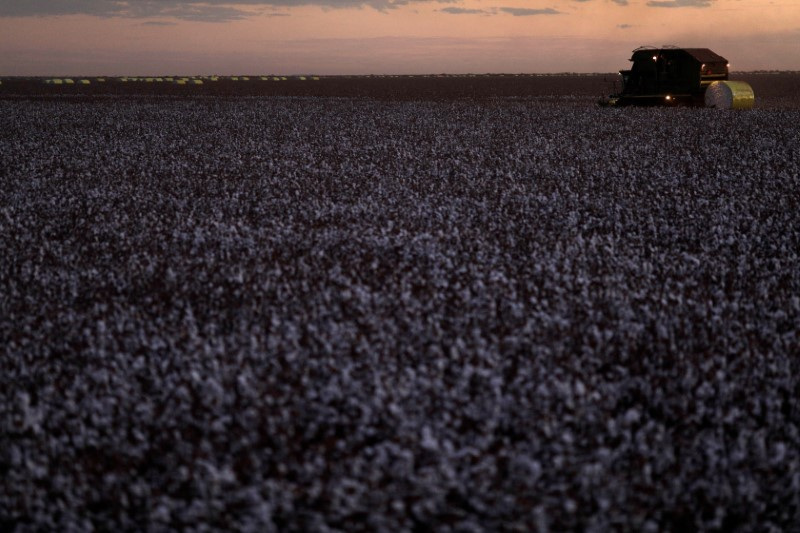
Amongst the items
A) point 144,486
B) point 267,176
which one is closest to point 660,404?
point 144,486

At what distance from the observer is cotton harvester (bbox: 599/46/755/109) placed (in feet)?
86.5

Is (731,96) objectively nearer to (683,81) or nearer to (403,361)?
(683,81)

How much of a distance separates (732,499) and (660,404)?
0.89 metres

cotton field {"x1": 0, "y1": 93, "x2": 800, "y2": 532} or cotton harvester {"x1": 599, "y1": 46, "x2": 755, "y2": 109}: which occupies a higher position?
cotton harvester {"x1": 599, "y1": 46, "x2": 755, "y2": 109}

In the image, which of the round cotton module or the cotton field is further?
the round cotton module

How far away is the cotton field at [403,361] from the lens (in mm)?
3240

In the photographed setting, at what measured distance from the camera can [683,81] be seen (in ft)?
92.1

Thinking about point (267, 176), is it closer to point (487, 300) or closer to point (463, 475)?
point (487, 300)

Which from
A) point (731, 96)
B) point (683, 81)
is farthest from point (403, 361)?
point (683, 81)

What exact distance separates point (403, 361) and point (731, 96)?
86.5ft

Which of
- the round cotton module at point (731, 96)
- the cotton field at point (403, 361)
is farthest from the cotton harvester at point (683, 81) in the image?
the cotton field at point (403, 361)

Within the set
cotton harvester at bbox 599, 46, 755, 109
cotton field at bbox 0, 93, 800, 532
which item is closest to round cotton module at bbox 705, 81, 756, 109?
cotton harvester at bbox 599, 46, 755, 109

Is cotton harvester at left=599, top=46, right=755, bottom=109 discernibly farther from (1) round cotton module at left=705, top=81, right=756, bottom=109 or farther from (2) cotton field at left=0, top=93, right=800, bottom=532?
(2) cotton field at left=0, top=93, right=800, bottom=532

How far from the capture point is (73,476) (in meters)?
3.46
